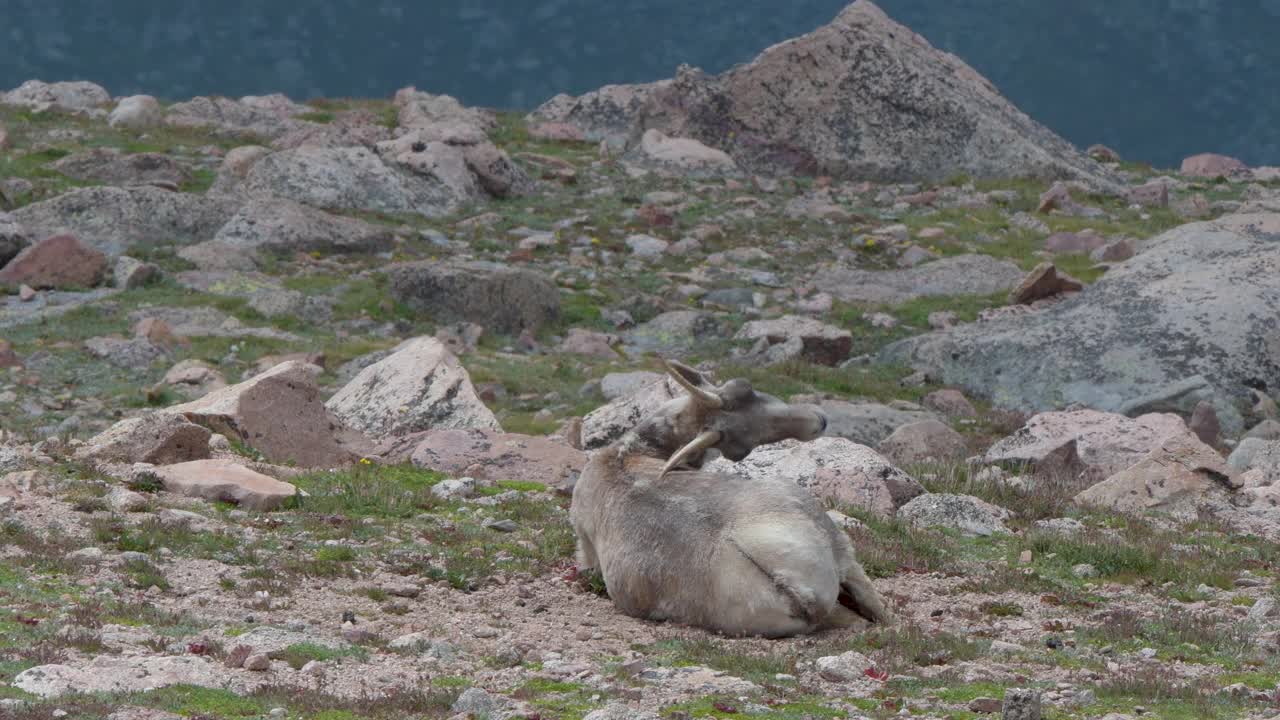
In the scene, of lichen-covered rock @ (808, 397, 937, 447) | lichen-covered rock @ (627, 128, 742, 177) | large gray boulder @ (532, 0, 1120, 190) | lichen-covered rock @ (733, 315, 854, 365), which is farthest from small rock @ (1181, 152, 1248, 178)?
lichen-covered rock @ (808, 397, 937, 447)

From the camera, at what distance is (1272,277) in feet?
86.7

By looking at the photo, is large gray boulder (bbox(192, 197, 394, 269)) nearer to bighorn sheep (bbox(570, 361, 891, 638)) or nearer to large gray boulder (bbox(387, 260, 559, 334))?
large gray boulder (bbox(387, 260, 559, 334))

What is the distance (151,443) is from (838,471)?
7.12 m

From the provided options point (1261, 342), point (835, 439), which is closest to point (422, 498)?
point (835, 439)

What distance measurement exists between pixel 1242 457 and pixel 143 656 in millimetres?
14540

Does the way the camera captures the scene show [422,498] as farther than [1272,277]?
No

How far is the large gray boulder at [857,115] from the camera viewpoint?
147ft

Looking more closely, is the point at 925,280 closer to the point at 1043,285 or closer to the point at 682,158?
the point at 1043,285

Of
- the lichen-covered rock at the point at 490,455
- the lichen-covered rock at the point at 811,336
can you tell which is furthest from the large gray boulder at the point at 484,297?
the lichen-covered rock at the point at 490,455

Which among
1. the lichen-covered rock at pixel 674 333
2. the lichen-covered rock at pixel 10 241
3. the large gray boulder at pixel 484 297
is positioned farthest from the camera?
the lichen-covered rock at pixel 10 241

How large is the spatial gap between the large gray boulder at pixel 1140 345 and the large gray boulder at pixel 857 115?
17540 millimetres

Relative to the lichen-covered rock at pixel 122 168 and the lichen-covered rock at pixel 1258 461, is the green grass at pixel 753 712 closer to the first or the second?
the lichen-covered rock at pixel 1258 461

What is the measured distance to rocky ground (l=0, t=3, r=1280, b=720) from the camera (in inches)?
346

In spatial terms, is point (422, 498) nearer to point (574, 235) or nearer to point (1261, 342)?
point (1261, 342)
